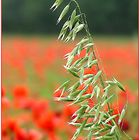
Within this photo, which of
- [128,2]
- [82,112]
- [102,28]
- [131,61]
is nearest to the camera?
[82,112]

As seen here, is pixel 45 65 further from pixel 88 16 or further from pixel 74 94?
pixel 88 16

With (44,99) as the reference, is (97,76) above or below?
above

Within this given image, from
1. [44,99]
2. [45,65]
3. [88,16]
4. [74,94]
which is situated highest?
[74,94]

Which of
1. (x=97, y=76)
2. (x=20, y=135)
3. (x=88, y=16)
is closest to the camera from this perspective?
(x=97, y=76)

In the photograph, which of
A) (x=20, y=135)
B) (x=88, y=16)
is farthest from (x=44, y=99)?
(x=88, y=16)

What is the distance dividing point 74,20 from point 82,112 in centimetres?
24

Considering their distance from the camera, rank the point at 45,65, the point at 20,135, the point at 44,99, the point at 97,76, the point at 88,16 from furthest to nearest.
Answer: the point at 88,16, the point at 45,65, the point at 44,99, the point at 20,135, the point at 97,76

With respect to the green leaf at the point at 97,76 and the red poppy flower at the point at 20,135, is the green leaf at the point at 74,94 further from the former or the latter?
the red poppy flower at the point at 20,135

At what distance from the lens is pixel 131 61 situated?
10602 mm

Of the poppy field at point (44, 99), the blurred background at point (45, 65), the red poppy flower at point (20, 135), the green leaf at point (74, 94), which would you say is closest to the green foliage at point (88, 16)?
the blurred background at point (45, 65)

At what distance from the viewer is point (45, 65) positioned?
10.2 metres

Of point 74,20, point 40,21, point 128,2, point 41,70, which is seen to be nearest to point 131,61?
point 41,70

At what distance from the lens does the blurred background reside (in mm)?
3016

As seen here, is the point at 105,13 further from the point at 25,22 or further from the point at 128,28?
the point at 25,22
